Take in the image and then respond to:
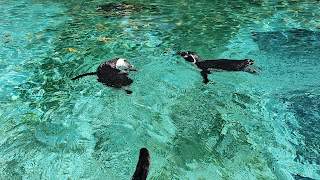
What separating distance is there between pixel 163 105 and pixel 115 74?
125cm

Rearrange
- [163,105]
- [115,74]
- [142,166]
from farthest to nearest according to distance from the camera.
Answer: [115,74] → [163,105] → [142,166]

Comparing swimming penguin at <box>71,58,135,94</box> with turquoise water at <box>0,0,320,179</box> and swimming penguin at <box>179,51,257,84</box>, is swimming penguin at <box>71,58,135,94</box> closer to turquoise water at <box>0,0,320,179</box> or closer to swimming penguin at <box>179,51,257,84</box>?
turquoise water at <box>0,0,320,179</box>

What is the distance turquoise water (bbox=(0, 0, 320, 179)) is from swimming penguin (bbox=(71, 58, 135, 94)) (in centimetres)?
14

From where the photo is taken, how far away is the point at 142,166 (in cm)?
312

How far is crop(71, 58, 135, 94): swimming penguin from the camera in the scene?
499 centimetres

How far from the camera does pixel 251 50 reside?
6625 mm

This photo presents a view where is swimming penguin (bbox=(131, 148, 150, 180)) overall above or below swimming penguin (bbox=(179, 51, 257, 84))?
above

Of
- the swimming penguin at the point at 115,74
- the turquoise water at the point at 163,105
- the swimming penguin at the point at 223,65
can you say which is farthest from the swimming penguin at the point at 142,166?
the swimming penguin at the point at 223,65

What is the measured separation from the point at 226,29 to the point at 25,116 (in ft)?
20.0

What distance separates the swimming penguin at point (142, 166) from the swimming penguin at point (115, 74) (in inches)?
63.4

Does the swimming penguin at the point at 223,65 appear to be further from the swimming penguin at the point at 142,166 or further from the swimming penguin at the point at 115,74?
the swimming penguin at the point at 142,166

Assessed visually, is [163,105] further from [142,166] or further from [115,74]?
[142,166]

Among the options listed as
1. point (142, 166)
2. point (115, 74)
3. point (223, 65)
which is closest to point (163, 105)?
point (115, 74)

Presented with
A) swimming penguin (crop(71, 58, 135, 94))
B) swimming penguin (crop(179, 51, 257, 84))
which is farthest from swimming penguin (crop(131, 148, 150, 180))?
swimming penguin (crop(179, 51, 257, 84))
